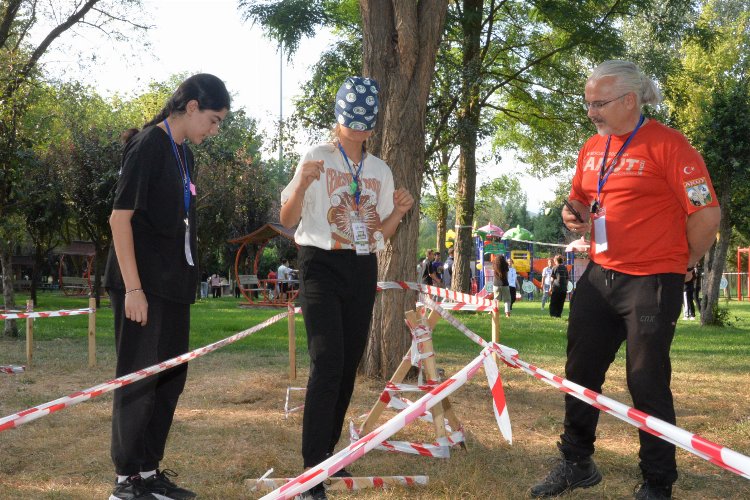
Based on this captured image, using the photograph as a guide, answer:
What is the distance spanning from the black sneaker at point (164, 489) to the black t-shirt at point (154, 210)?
0.87 meters

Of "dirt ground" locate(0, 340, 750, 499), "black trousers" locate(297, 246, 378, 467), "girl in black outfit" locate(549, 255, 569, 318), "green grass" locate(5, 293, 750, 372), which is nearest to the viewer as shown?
"black trousers" locate(297, 246, 378, 467)

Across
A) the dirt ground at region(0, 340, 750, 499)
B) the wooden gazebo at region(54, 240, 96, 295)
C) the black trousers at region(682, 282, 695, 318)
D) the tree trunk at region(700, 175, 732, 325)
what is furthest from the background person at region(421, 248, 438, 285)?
the dirt ground at region(0, 340, 750, 499)

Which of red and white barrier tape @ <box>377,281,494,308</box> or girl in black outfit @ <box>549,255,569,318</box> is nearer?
red and white barrier tape @ <box>377,281,494,308</box>

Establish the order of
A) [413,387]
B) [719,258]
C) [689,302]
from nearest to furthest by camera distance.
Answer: [413,387]
[719,258]
[689,302]

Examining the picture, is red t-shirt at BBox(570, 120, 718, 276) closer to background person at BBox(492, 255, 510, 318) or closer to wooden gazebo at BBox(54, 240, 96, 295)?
background person at BBox(492, 255, 510, 318)

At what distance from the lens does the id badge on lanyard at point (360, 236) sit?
12.5ft

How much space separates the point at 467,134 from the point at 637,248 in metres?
14.5

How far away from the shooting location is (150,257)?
351 cm

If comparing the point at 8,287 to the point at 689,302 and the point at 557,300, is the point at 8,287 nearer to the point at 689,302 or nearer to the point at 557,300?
the point at 557,300

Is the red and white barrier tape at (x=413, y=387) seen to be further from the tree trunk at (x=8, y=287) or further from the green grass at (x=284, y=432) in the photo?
the tree trunk at (x=8, y=287)

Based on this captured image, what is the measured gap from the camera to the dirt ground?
4.12m

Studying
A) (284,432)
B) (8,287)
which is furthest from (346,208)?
(8,287)

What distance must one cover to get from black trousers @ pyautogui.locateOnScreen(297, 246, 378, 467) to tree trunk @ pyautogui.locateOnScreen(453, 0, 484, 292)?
13.7m

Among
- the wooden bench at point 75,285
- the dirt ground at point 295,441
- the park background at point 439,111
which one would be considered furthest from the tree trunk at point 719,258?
the wooden bench at point 75,285
